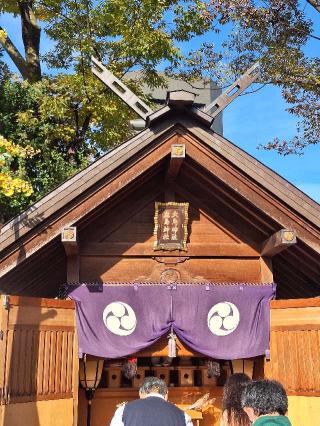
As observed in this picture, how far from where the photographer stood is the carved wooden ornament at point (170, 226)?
26.3 ft

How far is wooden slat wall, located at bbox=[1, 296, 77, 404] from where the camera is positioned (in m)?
6.50

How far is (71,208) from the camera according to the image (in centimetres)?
695

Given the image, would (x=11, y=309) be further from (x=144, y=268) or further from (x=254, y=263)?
(x=254, y=263)

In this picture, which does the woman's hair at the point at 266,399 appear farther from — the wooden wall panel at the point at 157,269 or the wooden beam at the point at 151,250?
the wooden beam at the point at 151,250

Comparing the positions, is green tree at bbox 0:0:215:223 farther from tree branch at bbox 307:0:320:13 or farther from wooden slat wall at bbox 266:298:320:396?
wooden slat wall at bbox 266:298:320:396

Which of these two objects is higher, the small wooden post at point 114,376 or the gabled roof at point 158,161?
the gabled roof at point 158,161

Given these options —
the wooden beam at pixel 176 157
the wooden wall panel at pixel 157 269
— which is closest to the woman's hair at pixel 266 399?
the wooden beam at pixel 176 157

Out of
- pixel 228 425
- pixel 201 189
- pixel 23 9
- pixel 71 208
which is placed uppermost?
pixel 23 9

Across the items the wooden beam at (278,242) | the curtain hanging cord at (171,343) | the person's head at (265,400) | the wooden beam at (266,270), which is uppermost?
the wooden beam at (278,242)

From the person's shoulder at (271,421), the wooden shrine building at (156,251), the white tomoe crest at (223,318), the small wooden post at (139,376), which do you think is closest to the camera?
the person's shoulder at (271,421)

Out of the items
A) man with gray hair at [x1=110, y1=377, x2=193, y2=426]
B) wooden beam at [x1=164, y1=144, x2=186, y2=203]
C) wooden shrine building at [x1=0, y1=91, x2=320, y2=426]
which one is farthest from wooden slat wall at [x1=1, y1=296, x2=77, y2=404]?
man with gray hair at [x1=110, y1=377, x2=193, y2=426]

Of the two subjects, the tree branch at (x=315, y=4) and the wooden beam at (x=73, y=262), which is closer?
the wooden beam at (x=73, y=262)

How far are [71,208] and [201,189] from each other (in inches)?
89.1

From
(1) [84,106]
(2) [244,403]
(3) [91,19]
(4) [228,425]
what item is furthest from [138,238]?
(3) [91,19]
